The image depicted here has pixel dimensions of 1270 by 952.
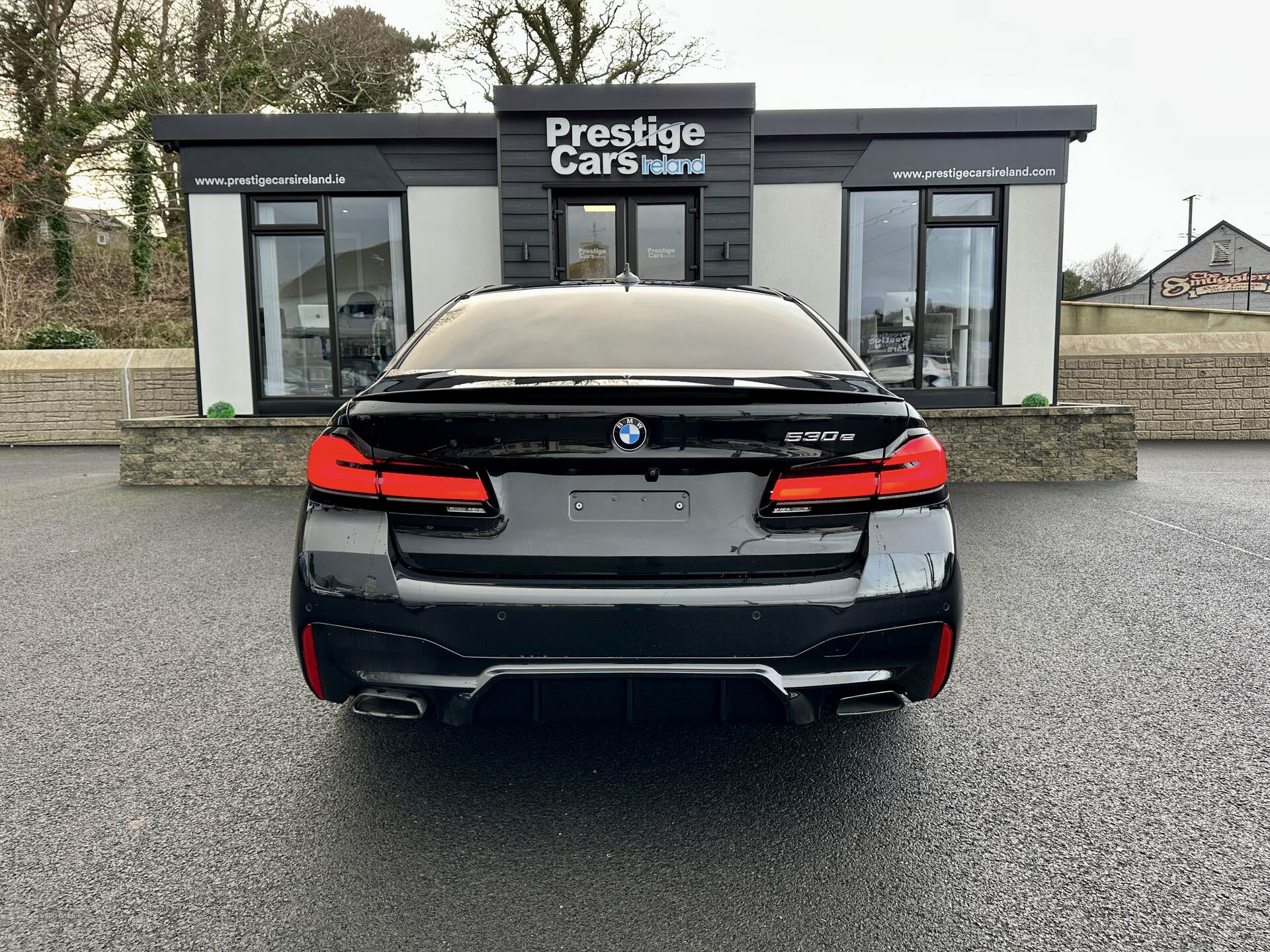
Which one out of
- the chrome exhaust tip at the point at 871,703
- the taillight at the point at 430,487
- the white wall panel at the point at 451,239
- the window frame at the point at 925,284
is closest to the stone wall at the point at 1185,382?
the window frame at the point at 925,284

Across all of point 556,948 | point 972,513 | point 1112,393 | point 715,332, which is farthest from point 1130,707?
point 1112,393

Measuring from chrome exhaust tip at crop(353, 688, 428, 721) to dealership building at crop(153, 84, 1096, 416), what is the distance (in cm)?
864

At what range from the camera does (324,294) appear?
36.1ft

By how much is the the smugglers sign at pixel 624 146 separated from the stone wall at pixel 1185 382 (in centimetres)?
847

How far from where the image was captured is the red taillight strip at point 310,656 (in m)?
2.26

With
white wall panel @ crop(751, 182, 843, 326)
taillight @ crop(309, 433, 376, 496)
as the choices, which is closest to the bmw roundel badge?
taillight @ crop(309, 433, 376, 496)

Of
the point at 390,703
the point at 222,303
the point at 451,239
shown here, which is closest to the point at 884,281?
the point at 451,239

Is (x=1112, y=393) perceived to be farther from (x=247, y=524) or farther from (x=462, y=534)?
(x=462, y=534)

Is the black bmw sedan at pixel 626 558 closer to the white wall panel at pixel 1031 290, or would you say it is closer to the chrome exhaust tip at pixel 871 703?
the chrome exhaust tip at pixel 871 703

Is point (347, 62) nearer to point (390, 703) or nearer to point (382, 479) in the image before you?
point (382, 479)

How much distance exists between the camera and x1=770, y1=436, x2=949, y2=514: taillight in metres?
2.17

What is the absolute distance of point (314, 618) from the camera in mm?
2236

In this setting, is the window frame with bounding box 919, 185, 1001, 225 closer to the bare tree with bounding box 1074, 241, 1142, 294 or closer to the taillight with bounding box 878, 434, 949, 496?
the taillight with bounding box 878, 434, 949, 496

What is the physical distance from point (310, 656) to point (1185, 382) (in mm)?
16699
